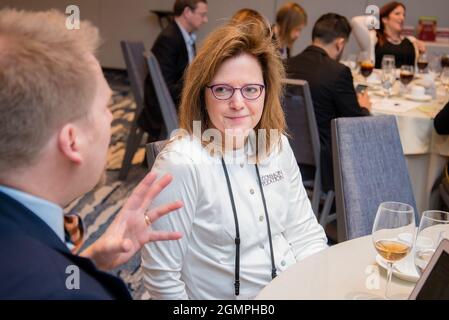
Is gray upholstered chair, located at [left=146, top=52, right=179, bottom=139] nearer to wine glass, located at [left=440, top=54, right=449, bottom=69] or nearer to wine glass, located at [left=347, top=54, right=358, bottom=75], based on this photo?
wine glass, located at [left=347, top=54, right=358, bottom=75]

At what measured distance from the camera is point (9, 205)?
724 mm

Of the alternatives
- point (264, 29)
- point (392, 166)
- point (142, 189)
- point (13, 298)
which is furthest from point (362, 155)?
point (13, 298)

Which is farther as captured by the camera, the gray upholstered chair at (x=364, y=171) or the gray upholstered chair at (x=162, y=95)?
the gray upholstered chair at (x=162, y=95)

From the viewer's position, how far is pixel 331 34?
2.99 meters

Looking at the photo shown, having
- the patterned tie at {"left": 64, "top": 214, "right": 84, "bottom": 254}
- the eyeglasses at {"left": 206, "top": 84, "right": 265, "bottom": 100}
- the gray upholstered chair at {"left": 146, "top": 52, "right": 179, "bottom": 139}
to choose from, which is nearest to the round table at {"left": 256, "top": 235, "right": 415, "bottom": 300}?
A: the patterned tie at {"left": 64, "top": 214, "right": 84, "bottom": 254}

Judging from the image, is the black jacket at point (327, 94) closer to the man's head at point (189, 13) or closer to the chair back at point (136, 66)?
the chair back at point (136, 66)

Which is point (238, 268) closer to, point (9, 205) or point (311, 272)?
point (311, 272)

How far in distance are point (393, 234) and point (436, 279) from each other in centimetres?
23

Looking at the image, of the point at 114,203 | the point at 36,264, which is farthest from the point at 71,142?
the point at 114,203

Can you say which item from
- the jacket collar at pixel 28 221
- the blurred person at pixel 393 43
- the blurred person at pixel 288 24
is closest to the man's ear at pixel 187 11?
the blurred person at pixel 288 24

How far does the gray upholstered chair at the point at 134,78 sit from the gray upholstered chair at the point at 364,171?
2169 mm

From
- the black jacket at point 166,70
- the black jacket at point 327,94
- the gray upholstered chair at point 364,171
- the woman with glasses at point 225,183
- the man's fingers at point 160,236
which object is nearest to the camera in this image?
the man's fingers at point 160,236

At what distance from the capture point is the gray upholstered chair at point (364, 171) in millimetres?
1705

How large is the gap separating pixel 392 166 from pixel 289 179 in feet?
1.54
